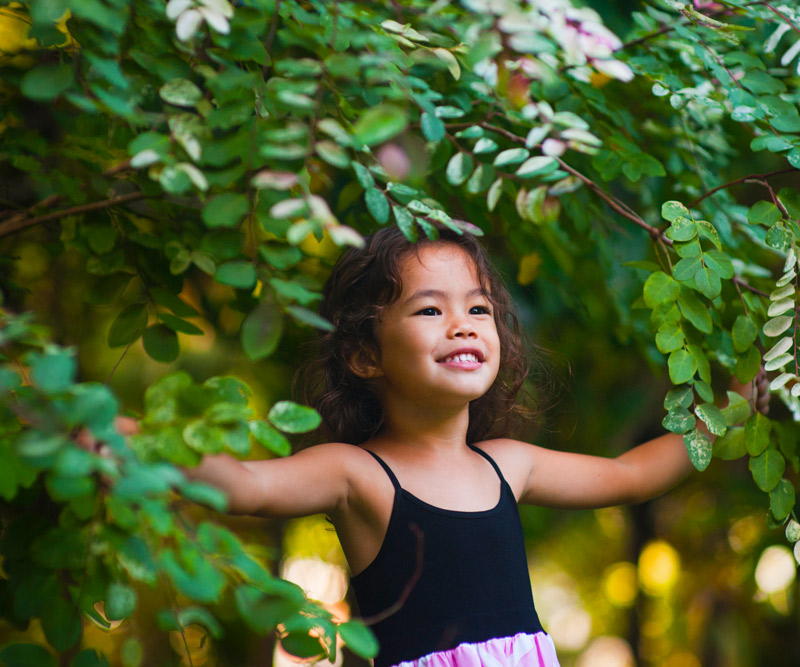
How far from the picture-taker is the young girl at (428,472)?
57.5 inches

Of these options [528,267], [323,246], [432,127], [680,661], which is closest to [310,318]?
[432,127]

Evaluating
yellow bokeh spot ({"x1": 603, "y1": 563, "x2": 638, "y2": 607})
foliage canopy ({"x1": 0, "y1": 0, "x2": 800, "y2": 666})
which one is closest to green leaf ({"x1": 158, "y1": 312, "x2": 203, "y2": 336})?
foliage canopy ({"x1": 0, "y1": 0, "x2": 800, "y2": 666})

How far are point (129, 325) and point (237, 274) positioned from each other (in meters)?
0.52

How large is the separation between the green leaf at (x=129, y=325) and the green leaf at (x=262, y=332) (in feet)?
1.75

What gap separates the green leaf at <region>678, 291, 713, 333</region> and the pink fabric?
0.67m

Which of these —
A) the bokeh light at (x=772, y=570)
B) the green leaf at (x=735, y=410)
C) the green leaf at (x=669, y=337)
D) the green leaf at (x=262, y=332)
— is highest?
the green leaf at (x=262, y=332)

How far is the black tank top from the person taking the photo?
1.46m

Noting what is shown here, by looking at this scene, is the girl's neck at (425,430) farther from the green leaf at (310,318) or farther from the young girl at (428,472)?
the green leaf at (310,318)

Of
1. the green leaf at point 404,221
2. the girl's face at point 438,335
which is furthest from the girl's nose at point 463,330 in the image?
the green leaf at point 404,221

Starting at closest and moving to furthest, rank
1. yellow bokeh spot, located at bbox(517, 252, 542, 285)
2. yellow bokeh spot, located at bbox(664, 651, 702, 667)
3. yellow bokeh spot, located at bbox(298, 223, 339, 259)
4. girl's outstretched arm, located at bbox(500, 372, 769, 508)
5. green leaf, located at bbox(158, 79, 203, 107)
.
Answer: green leaf, located at bbox(158, 79, 203, 107) < girl's outstretched arm, located at bbox(500, 372, 769, 508) < yellow bokeh spot, located at bbox(517, 252, 542, 285) < yellow bokeh spot, located at bbox(298, 223, 339, 259) < yellow bokeh spot, located at bbox(664, 651, 702, 667)

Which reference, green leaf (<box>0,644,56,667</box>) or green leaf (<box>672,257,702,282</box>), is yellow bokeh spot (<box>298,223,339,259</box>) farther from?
green leaf (<box>0,644,56,667</box>)

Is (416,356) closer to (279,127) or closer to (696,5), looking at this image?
(279,127)

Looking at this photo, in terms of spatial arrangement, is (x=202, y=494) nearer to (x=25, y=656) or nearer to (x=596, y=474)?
(x=25, y=656)

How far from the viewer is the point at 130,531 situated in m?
0.90
